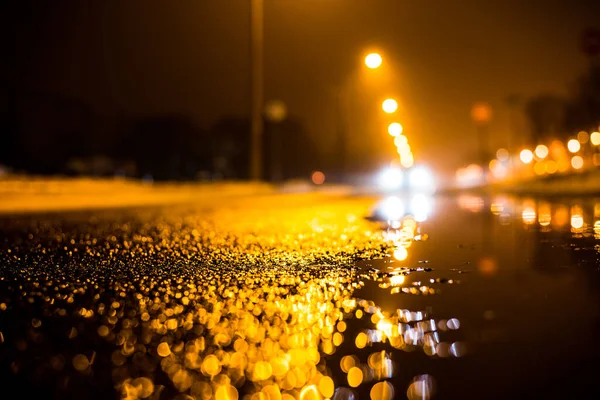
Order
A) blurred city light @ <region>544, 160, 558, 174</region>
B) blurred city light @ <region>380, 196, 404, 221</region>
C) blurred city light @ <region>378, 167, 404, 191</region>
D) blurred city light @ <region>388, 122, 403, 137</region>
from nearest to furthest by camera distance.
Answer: blurred city light @ <region>380, 196, 404, 221</region> < blurred city light @ <region>378, 167, 404, 191</region> < blurred city light @ <region>388, 122, 403, 137</region> < blurred city light @ <region>544, 160, 558, 174</region>

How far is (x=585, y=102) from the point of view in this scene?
87.4 metres

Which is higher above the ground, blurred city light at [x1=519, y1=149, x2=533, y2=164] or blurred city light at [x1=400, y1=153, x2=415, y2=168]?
blurred city light at [x1=519, y1=149, x2=533, y2=164]

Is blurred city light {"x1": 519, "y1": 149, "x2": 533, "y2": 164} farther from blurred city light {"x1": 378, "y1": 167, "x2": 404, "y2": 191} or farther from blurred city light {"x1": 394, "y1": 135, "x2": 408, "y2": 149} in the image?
blurred city light {"x1": 378, "y1": 167, "x2": 404, "y2": 191}

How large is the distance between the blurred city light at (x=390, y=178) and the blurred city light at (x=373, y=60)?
41132 millimetres

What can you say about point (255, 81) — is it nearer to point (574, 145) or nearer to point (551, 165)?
point (574, 145)

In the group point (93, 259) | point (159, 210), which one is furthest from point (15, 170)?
point (93, 259)

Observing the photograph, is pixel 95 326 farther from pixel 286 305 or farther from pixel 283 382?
pixel 283 382

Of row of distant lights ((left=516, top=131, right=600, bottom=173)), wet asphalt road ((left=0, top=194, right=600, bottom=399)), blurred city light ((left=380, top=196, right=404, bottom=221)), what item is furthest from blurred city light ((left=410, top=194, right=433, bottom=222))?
row of distant lights ((left=516, top=131, right=600, bottom=173))

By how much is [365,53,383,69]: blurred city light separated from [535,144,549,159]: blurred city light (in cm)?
10637

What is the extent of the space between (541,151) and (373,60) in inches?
4445

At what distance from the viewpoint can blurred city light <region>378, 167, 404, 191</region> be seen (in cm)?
8706

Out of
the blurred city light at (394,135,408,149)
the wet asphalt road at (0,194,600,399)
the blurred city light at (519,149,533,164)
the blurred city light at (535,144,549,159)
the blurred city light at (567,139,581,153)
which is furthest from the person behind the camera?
the blurred city light at (519,149,533,164)

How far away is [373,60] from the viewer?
138 feet

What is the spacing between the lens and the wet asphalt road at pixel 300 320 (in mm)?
4535
